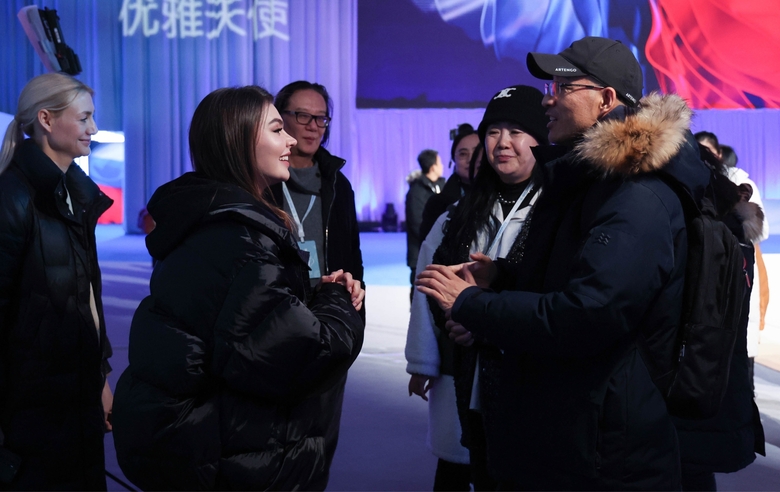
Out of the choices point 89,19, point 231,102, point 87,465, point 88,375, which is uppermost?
point 89,19

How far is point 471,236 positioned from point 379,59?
49.4 feet

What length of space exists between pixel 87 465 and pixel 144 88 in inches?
647

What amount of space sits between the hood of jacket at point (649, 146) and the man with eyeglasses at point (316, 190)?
132cm

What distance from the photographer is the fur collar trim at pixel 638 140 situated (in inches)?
60.0

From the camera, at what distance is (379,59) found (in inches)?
664

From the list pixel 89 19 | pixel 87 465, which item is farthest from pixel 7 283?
pixel 89 19

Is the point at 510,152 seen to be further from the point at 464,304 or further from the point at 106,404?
the point at 106,404

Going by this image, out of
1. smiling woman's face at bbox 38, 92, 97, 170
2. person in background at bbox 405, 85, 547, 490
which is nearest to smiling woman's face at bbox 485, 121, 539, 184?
person in background at bbox 405, 85, 547, 490

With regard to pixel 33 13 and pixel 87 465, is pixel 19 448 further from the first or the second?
pixel 33 13

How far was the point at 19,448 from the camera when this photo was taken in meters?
2.08

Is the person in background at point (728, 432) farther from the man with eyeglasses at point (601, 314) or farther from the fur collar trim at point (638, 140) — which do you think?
the fur collar trim at point (638, 140)

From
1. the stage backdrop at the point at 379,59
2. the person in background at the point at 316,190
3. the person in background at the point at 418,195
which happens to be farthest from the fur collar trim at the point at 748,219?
the stage backdrop at the point at 379,59

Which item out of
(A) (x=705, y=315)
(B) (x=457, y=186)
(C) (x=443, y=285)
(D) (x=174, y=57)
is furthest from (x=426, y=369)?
(D) (x=174, y=57)

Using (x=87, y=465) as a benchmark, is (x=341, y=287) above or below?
above
